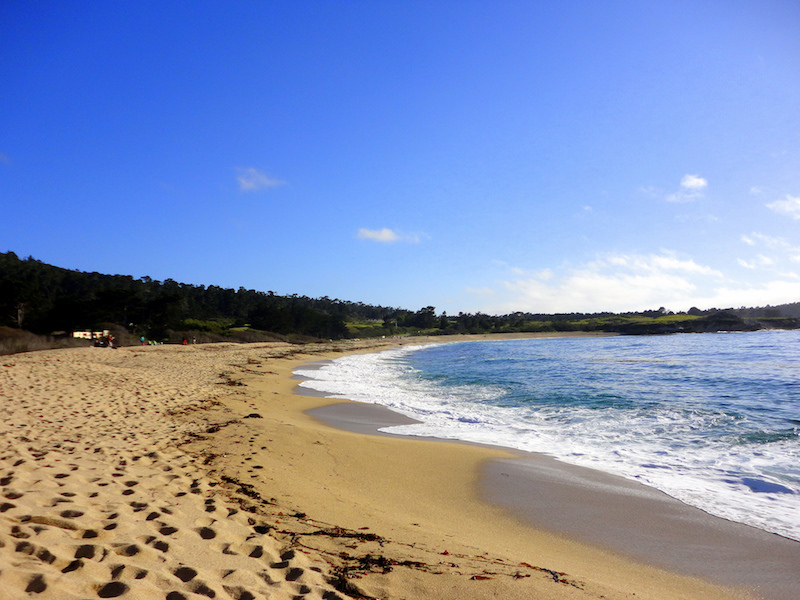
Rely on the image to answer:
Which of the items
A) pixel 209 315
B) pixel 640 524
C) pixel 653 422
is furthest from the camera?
pixel 209 315

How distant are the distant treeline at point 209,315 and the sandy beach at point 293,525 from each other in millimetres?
37407

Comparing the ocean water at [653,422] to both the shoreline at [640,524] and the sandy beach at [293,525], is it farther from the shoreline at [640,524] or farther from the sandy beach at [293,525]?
the sandy beach at [293,525]

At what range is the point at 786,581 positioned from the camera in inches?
146

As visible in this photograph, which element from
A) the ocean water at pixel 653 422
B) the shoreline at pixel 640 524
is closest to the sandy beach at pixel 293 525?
the shoreline at pixel 640 524

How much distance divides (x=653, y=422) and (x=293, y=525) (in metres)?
9.72

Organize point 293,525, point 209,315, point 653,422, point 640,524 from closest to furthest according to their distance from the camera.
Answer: point 293,525
point 640,524
point 653,422
point 209,315

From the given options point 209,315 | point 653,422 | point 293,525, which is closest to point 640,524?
point 293,525

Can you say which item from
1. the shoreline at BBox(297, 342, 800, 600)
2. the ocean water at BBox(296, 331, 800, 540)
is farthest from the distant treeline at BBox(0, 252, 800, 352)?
the shoreline at BBox(297, 342, 800, 600)

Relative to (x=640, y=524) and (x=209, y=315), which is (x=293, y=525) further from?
(x=209, y=315)

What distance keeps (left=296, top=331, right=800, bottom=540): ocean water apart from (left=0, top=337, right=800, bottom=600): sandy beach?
115 centimetres

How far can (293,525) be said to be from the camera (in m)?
4.01

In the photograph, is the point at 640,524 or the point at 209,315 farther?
Result: the point at 209,315

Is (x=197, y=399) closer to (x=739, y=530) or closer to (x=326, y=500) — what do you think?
(x=326, y=500)

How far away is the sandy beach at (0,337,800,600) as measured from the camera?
2.86 m
